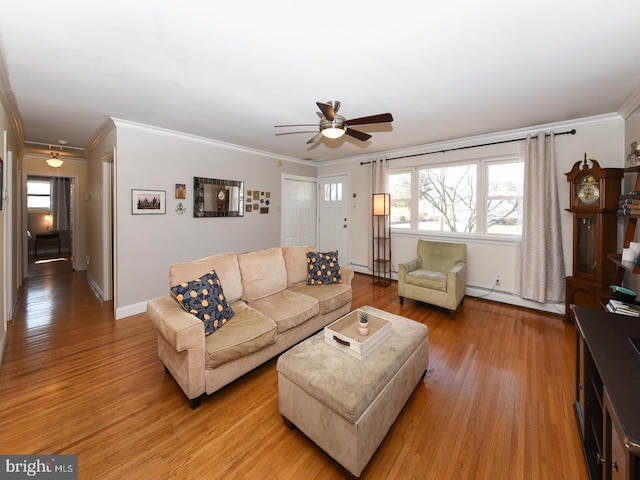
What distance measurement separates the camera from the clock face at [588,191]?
9.85 ft

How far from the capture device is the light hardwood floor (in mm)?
1483

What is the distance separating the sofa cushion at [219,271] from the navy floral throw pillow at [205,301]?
12 cm

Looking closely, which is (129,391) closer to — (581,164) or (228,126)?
(228,126)

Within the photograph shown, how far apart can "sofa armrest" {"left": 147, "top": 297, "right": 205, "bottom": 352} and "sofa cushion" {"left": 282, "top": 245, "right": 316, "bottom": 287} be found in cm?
139

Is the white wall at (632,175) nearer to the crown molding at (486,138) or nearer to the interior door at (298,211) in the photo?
the crown molding at (486,138)

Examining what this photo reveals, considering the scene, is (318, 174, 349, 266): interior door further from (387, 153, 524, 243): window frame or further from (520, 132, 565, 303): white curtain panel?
(520, 132, 565, 303): white curtain panel

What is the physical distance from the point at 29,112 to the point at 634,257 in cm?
641

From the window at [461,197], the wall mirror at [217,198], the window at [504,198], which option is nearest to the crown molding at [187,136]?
the wall mirror at [217,198]

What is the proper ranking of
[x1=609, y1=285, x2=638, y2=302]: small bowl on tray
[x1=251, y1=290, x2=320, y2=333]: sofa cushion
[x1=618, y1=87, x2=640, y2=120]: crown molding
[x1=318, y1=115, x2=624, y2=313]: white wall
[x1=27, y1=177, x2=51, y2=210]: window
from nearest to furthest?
1. [x1=609, y1=285, x2=638, y2=302]: small bowl on tray
2. [x1=251, y1=290, x2=320, y2=333]: sofa cushion
3. [x1=618, y1=87, x2=640, y2=120]: crown molding
4. [x1=318, y1=115, x2=624, y2=313]: white wall
5. [x1=27, y1=177, x2=51, y2=210]: window

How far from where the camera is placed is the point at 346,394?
1402 millimetres

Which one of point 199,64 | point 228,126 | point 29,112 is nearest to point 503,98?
point 199,64

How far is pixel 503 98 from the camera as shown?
269 centimetres

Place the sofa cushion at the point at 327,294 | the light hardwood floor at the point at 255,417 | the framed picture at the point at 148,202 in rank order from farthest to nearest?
the framed picture at the point at 148,202 < the sofa cushion at the point at 327,294 < the light hardwood floor at the point at 255,417
